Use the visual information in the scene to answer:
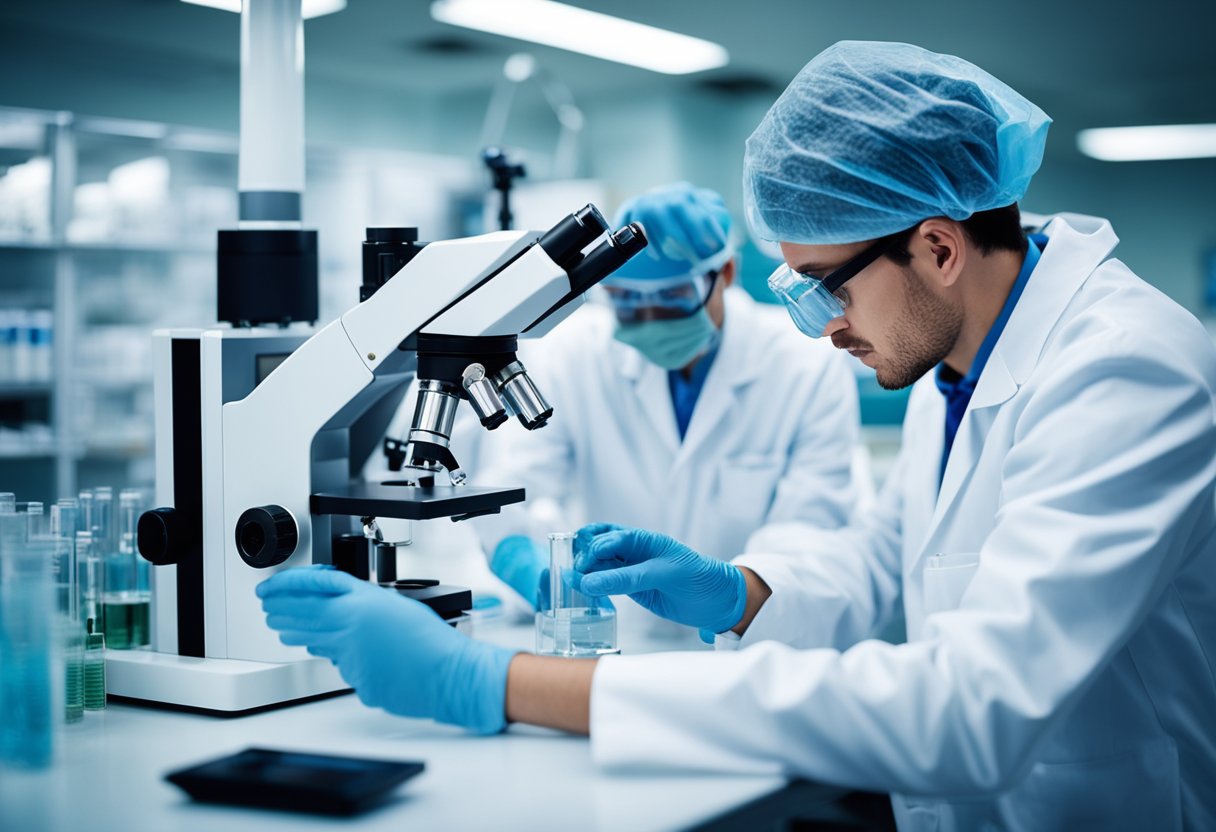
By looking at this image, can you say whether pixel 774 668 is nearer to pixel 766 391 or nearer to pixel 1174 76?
pixel 766 391

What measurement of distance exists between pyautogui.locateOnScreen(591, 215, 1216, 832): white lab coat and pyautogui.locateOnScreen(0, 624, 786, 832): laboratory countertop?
0.05m

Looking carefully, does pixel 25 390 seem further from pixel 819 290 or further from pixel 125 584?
pixel 819 290

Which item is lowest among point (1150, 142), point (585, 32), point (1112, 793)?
point (1112, 793)

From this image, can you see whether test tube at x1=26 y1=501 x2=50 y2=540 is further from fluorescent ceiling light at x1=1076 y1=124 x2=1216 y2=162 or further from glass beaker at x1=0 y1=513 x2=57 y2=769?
fluorescent ceiling light at x1=1076 y1=124 x2=1216 y2=162

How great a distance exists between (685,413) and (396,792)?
132 cm

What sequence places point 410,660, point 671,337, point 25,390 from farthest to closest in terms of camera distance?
1. point 25,390
2. point 671,337
3. point 410,660

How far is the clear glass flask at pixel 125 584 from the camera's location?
1397mm

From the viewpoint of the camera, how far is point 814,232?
4.36 feet

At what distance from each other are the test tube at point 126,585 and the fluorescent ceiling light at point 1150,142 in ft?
29.1

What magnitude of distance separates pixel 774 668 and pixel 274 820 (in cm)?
48

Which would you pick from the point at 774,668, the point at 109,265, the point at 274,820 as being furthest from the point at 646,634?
the point at 109,265

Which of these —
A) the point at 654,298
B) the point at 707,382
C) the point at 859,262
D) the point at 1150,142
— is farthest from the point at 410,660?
the point at 1150,142

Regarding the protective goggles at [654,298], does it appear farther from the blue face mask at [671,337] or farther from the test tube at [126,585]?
A: the test tube at [126,585]

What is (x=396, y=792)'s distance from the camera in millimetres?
976
